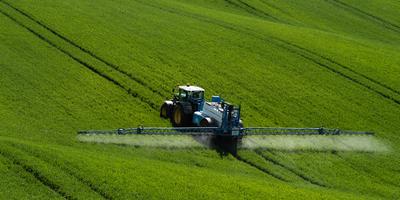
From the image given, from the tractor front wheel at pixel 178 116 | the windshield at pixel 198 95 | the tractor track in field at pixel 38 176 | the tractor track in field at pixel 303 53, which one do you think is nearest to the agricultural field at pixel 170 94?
the tractor track in field at pixel 38 176

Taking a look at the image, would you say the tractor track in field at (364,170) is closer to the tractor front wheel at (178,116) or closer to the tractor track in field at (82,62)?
the tractor front wheel at (178,116)

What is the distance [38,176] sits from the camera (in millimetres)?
26109

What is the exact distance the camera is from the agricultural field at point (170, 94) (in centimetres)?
2773

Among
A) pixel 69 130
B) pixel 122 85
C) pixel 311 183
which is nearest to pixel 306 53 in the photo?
pixel 122 85

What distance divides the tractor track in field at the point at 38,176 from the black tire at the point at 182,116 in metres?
12.6

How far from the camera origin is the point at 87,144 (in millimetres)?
32219

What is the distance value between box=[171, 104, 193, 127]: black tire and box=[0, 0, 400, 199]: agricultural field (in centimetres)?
88

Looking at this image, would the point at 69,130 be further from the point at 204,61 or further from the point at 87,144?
the point at 204,61

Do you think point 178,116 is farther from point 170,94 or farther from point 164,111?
point 170,94

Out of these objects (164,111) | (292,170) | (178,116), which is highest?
(178,116)

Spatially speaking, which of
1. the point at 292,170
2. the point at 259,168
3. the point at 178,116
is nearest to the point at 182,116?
the point at 178,116

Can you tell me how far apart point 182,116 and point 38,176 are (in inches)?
499

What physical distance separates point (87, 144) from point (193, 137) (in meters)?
6.50

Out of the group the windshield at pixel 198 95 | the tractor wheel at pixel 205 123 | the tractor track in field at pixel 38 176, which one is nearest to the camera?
the tractor track in field at pixel 38 176
